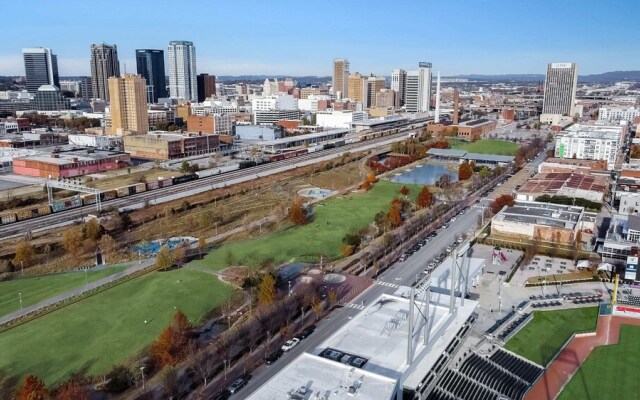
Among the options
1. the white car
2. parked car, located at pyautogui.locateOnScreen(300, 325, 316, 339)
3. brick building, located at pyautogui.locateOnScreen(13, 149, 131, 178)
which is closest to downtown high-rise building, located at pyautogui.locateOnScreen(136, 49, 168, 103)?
brick building, located at pyautogui.locateOnScreen(13, 149, 131, 178)

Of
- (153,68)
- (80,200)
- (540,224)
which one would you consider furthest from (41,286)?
(153,68)

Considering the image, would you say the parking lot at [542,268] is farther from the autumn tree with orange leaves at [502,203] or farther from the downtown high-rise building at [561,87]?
the downtown high-rise building at [561,87]

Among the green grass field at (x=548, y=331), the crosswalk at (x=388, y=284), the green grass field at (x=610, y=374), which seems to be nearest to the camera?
the green grass field at (x=610, y=374)

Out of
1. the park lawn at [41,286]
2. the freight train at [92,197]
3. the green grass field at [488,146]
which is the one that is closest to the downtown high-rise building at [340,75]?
the green grass field at [488,146]

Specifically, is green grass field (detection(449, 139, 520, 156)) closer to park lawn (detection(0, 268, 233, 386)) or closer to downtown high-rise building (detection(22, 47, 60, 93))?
park lawn (detection(0, 268, 233, 386))

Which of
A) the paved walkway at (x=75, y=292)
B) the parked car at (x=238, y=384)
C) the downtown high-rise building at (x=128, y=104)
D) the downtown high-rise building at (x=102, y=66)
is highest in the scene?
the downtown high-rise building at (x=102, y=66)

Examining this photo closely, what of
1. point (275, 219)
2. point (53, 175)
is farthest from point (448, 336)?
point (53, 175)
